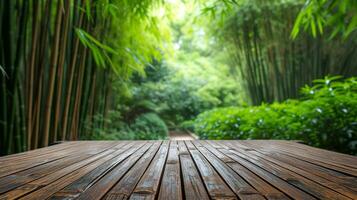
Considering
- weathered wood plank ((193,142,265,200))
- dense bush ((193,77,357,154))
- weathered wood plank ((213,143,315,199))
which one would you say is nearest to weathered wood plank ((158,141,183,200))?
weathered wood plank ((193,142,265,200))

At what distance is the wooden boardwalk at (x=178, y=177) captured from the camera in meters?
0.68

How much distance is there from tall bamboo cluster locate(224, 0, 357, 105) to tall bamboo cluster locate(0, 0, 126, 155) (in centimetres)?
266

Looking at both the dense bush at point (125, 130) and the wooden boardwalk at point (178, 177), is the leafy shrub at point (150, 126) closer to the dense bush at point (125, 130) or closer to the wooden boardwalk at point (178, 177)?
the dense bush at point (125, 130)

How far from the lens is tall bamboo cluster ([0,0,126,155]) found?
152 cm

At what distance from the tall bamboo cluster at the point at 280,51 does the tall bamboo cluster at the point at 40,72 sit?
2.66 m

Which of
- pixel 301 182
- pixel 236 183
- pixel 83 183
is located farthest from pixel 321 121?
pixel 83 183

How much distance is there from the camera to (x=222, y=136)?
125 inches

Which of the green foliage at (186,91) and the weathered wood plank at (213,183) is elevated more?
the green foliage at (186,91)

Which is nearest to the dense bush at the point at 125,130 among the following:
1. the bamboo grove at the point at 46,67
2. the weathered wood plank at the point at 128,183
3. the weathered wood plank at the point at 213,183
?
the bamboo grove at the point at 46,67

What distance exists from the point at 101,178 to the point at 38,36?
1.43 m

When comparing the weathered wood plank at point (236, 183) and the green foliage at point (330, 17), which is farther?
the green foliage at point (330, 17)

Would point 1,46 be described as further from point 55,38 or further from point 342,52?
point 342,52

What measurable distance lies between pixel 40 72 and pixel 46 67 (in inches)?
10.6

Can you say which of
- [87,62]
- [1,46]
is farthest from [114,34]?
[1,46]
